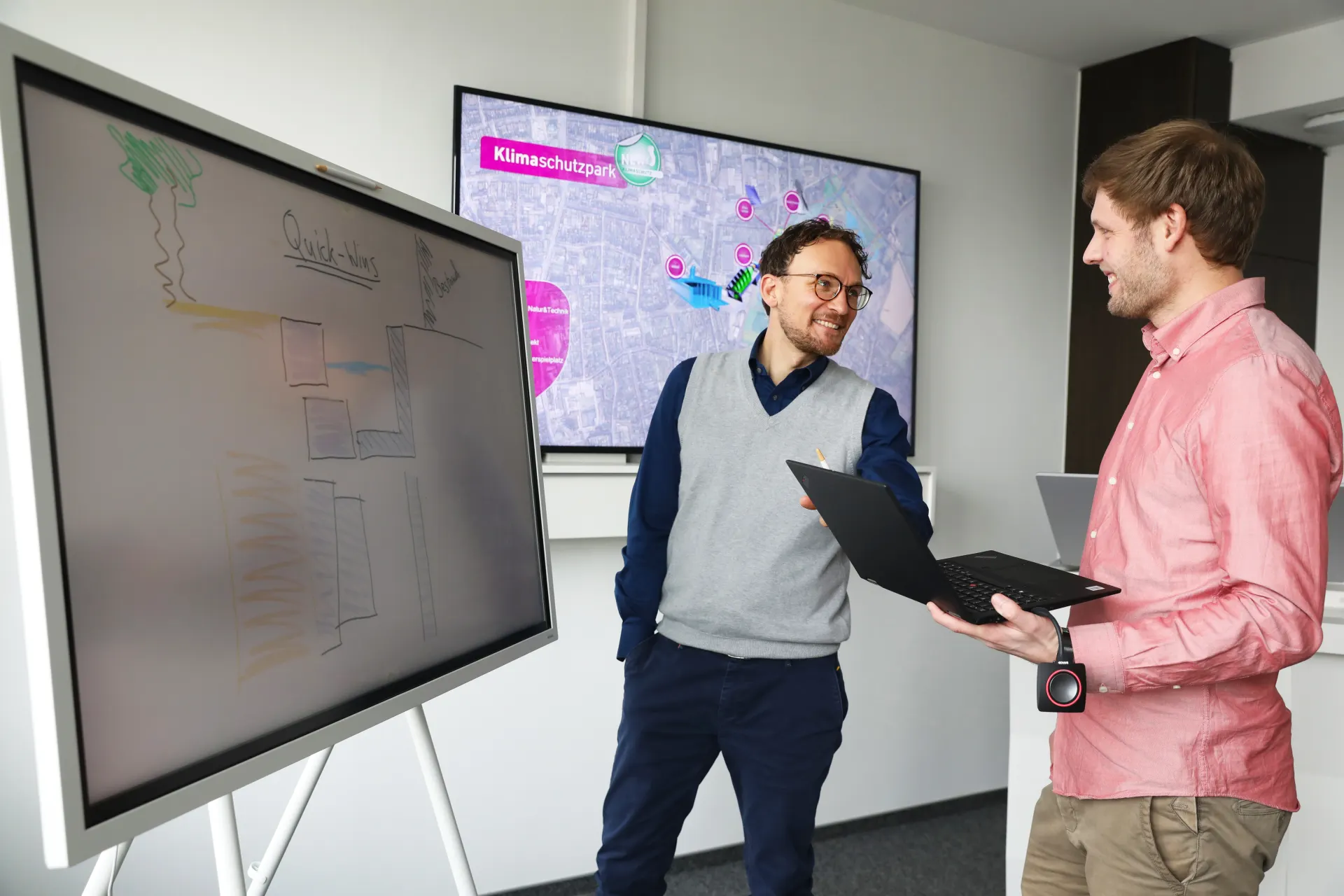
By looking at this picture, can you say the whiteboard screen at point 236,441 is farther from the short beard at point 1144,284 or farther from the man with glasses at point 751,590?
the short beard at point 1144,284

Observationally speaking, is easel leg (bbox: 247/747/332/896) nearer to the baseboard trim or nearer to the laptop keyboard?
the laptop keyboard

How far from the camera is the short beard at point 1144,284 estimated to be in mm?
1213

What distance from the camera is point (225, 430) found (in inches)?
33.4

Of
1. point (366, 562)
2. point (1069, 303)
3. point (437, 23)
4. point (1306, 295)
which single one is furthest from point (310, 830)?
point (1306, 295)

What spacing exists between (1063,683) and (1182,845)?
0.80 ft

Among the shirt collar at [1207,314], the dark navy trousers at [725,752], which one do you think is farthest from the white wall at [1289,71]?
the dark navy trousers at [725,752]

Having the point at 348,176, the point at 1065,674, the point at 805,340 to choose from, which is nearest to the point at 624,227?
the point at 805,340

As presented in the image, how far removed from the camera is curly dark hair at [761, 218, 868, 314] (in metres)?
1.80

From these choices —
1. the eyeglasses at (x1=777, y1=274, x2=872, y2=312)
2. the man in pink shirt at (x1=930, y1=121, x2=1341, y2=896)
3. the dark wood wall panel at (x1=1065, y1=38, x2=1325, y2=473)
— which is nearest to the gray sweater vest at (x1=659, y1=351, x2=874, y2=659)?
the eyeglasses at (x1=777, y1=274, x2=872, y2=312)

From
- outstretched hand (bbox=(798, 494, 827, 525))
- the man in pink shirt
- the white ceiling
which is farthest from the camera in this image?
the white ceiling

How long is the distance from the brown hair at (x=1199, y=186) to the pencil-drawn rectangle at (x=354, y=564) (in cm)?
103

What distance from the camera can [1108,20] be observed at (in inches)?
116

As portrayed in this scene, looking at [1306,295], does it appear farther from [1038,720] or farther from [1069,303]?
[1038,720]

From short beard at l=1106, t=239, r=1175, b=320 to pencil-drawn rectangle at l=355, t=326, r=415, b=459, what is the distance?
0.90 meters
